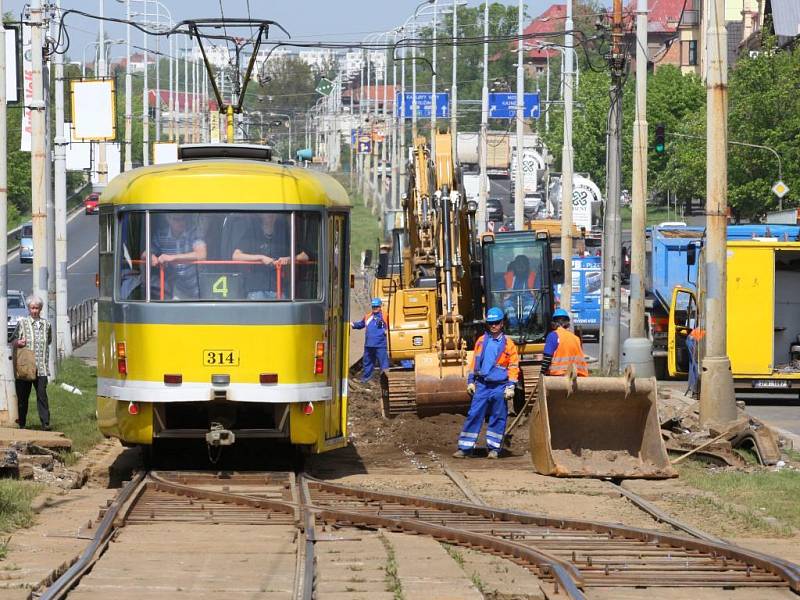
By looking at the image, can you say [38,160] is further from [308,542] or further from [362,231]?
[362,231]

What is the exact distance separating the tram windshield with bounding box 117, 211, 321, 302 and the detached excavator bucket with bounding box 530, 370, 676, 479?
3.09 metres

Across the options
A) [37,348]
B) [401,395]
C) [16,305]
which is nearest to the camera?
[37,348]

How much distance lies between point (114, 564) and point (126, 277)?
19.2 feet

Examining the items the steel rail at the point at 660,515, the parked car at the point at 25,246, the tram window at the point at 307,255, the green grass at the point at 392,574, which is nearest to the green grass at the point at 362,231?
the parked car at the point at 25,246

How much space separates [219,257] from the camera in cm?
1619

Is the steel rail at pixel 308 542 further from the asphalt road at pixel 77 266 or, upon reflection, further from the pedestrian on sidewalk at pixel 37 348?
the asphalt road at pixel 77 266

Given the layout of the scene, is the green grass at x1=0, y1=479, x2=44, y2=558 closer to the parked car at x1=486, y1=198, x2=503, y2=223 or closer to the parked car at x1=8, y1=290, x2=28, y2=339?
the parked car at x1=8, y1=290, x2=28, y2=339

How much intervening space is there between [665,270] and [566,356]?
20.7m

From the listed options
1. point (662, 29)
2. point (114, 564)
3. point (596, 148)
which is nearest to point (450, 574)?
point (114, 564)

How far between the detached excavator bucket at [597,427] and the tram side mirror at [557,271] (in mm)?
10603

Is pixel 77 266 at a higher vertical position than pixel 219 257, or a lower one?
lower

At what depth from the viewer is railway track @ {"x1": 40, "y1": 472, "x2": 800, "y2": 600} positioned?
34.0ft

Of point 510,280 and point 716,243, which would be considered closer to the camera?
point 716,243

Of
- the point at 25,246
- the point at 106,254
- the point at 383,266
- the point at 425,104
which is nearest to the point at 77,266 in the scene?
the point at 25,246
